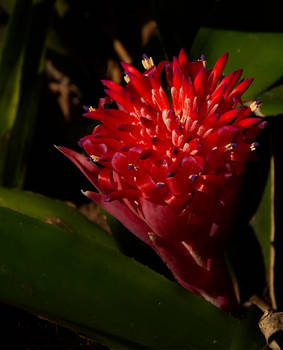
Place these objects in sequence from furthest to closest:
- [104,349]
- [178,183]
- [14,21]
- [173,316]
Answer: [14,21] → [104,349] → [173,316] → [178,183]

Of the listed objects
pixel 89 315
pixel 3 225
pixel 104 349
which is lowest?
pixel 104 349

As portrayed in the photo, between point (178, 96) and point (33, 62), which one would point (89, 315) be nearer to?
point (178, 96)

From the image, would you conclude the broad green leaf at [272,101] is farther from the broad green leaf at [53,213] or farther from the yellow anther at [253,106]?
the broad green leaf at [53,213]

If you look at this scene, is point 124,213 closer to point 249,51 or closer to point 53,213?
point 53,213

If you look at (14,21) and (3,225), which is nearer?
(3,225)

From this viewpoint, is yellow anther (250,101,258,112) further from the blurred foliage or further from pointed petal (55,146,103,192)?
pointed petal (55,146,103,192)

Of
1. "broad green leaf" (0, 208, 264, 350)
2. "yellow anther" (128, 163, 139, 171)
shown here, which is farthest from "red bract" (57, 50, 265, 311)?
"broad green leaf" (0, 208, 264, 350)

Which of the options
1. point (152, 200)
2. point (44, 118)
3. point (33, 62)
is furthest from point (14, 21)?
point (152, 200)

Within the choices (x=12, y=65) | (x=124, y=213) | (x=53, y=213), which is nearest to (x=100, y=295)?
(x=124, y=213)

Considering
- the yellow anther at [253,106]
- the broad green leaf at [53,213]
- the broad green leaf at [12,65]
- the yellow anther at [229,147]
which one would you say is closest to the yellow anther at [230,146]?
the yellow anther at [229,147]
